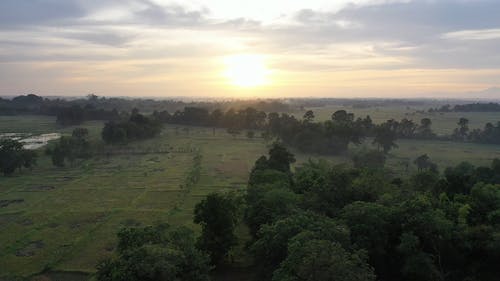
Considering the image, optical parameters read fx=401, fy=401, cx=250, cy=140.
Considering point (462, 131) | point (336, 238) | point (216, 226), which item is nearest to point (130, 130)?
point (216, 226)

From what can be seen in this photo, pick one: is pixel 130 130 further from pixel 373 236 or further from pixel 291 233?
pixel 373 236

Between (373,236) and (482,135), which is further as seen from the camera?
(482,135)

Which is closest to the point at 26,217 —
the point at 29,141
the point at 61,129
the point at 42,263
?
the point at 42,263

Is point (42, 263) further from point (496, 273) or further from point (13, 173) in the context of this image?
point (13, 173)

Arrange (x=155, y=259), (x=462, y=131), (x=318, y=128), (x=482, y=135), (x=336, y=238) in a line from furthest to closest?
(x=462, y=131) → (x=482, y=135) → (x=318, y=128) → (x=336, y=238) → (x=155, y=259)

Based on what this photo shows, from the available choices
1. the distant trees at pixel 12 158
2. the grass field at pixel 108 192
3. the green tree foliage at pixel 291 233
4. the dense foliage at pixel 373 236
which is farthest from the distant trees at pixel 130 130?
the green tree foliage at pixel 291 233

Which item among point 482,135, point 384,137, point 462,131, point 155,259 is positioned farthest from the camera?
point 462,131
